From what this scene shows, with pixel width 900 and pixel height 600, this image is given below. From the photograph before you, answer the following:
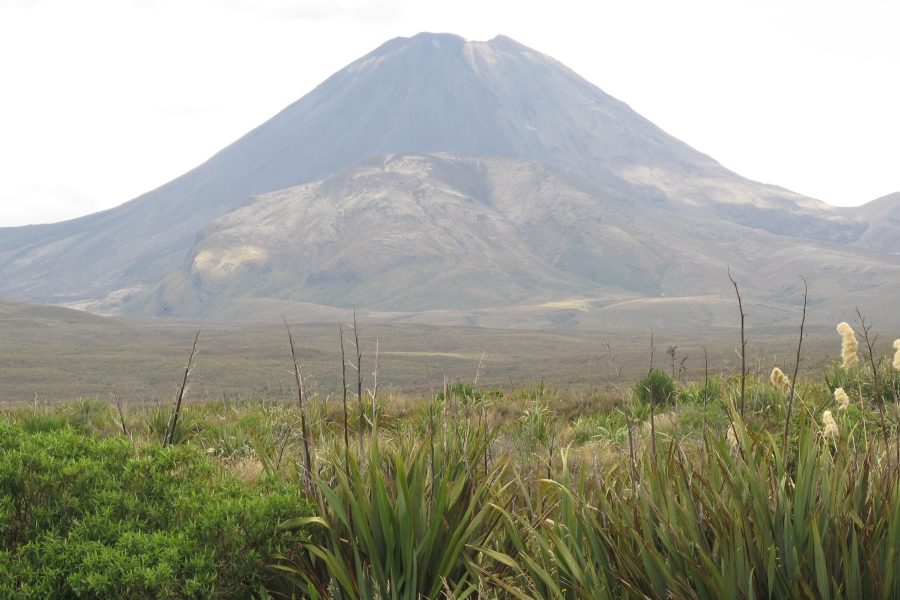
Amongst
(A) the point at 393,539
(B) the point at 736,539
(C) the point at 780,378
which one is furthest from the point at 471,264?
(B) the point at 736,539

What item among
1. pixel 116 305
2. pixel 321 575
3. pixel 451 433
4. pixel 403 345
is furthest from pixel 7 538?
pixel 116 305

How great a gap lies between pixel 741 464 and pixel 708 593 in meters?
0.67

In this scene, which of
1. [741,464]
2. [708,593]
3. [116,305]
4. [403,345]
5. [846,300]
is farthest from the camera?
[116,305]

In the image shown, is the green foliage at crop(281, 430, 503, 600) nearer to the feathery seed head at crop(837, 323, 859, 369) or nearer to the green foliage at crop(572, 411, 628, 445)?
the feathery seed head at crop(837, 323, 859, 369)

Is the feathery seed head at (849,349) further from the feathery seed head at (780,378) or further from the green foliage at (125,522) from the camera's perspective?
the green foliage at (125,522)

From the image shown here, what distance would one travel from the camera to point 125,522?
3533 millimetres

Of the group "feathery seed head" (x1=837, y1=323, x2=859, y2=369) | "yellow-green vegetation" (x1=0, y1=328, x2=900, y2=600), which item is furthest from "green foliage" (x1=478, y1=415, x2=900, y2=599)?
"feathery seed head" (x1=837, y1=323, x2=859, y2=369)

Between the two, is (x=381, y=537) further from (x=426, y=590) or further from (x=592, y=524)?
(x=592, y=524)

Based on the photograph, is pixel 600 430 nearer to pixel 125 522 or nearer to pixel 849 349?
pixel 849 349

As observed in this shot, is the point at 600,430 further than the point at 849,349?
Yes

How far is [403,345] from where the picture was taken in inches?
3221

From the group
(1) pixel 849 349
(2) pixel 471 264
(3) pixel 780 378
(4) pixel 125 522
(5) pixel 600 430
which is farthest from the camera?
(2) pixel 471 264

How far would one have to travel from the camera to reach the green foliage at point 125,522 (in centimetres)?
318

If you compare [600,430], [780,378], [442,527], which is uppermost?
[780,378]
